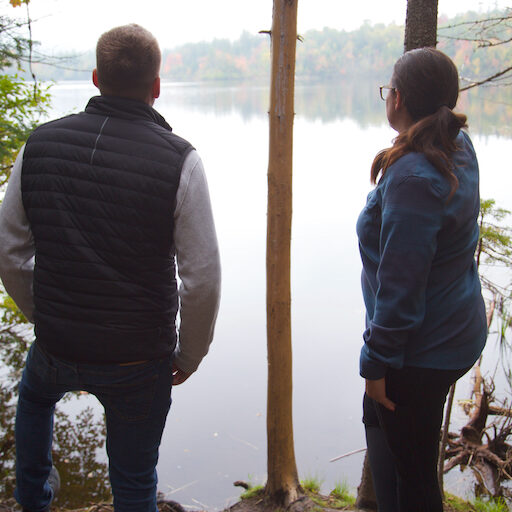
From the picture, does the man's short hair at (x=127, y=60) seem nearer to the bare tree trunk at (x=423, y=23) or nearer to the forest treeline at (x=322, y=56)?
the bare tree trunk at (x=423, y=23)

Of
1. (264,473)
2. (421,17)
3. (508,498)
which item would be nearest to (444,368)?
(421,17)

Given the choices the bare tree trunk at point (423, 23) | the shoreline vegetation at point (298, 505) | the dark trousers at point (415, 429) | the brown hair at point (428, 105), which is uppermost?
the bare tree trunk at point (423, 23)

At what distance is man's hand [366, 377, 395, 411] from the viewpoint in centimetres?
132

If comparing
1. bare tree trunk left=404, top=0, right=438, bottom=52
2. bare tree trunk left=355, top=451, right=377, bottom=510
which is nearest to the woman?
bare tree trunk left=404, top=0, right=438, bottom=52

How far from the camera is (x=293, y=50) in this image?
7.18ft

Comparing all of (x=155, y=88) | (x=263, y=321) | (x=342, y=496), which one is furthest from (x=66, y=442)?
(x=155, y=88)

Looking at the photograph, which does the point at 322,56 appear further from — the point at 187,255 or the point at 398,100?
the point at 187,255

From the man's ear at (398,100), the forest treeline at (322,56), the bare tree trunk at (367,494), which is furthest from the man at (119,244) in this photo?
the forest treeline at (322,56)

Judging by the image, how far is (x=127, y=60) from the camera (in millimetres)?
1292

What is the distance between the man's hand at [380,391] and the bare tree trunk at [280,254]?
104 cm

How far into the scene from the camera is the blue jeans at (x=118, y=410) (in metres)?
1.37

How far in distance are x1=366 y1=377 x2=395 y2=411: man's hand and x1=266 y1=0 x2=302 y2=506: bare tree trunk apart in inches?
41.1

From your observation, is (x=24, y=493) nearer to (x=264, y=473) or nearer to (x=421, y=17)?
(x=421, y=17)

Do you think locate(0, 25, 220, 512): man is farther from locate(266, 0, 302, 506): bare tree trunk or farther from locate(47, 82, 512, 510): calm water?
locate(47, 82, 512, 510): calm water
